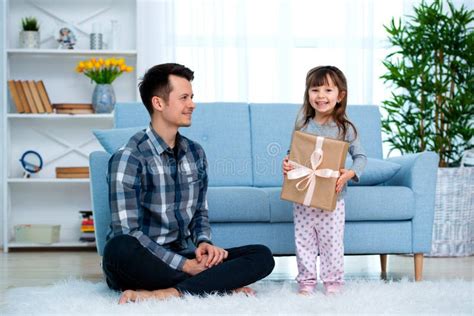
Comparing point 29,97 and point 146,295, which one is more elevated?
point 29,97

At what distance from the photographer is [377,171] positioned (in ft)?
11.4

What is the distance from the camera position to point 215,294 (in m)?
2.48

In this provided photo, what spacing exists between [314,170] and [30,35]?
2800mm

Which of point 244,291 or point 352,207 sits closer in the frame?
point 244,291

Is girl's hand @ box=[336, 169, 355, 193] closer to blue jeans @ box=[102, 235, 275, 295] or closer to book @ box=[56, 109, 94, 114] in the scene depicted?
blue jeans @ box=[102, 235, 275, 295]

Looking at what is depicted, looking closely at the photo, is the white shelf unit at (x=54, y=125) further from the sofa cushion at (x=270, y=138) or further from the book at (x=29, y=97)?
the sofa cushion at (x=270, y=138)

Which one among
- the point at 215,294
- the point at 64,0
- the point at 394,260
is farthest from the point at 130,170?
the point at 64,0

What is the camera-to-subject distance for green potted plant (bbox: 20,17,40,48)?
4984 millimetres

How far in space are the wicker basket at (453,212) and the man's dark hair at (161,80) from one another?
2.20 m

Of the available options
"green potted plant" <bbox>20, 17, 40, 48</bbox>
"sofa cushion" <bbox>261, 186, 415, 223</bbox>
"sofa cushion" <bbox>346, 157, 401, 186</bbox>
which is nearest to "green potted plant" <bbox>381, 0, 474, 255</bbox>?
"sofa cushion" <bbox>346, 157, 401, 186</bbox>

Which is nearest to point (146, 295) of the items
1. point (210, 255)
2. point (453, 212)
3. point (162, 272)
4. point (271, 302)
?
point (162, 272)

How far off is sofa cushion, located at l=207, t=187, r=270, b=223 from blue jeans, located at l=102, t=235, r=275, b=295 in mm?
589

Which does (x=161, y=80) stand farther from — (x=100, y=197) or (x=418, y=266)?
(x=418, y=266)

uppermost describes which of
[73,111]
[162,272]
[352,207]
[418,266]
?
[73,111]
